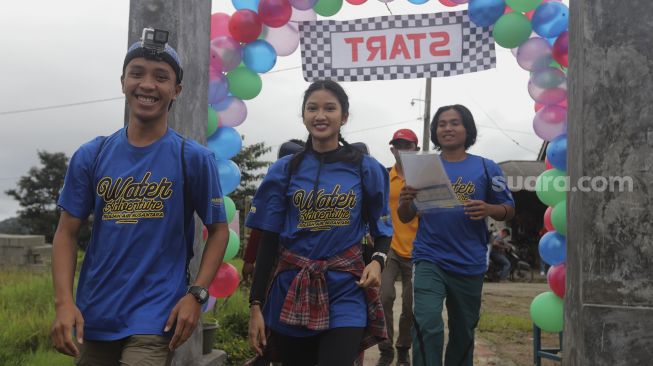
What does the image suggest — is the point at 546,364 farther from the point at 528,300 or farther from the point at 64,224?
the point at 528,300

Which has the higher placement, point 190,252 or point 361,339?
point 190,252

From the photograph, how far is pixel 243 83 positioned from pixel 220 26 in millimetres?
518

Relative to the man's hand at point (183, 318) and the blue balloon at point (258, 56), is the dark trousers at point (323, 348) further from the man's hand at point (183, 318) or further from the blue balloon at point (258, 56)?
the blue balloon at point (258, 56)

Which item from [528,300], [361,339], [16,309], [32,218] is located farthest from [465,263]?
[32,218]

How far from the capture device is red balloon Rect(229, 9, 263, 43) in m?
5.50

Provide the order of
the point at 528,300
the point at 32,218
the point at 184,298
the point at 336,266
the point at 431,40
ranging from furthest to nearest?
the point at 32,218 → the point at 528,300 → the point at 431,40 → the point at 336,266 → the point at 184,298

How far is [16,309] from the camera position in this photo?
632 centimetres

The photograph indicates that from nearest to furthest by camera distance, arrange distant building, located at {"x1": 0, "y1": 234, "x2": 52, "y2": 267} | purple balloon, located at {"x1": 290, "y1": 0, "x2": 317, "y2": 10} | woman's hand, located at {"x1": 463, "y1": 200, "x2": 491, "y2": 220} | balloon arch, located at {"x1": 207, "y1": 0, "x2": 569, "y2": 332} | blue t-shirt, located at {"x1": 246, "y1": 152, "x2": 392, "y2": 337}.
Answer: blue t-shirt, located at {"x1": 246, "y1": 152, "x2": 392, "y2": 337} → woman's hand, located at {"x1": 463, "y1": 200, "x2": 491, "y2": 220} → balloon arch, located at {"x1": 207, "y1": 0, "x2": 569, "y2": 332} → purple balloon, located at {"x1": 290, "y1": 0, "x2": 317, "y2": 10} → distant building, located at {"x1": 0, "y1": 234, "x2": 52, "y2": 267}

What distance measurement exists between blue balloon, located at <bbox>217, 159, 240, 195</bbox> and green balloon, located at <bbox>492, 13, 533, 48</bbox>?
239cm

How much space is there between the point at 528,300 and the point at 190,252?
10.1 m

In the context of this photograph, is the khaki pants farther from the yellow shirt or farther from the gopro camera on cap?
the yellow shirt

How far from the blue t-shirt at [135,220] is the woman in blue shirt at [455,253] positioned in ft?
6.21

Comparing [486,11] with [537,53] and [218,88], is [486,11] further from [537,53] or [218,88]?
[218,88]

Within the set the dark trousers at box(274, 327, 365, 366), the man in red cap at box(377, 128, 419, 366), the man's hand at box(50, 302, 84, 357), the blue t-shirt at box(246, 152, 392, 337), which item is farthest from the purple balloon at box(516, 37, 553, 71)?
the man's hand at box(50, 302, 84, 357)
